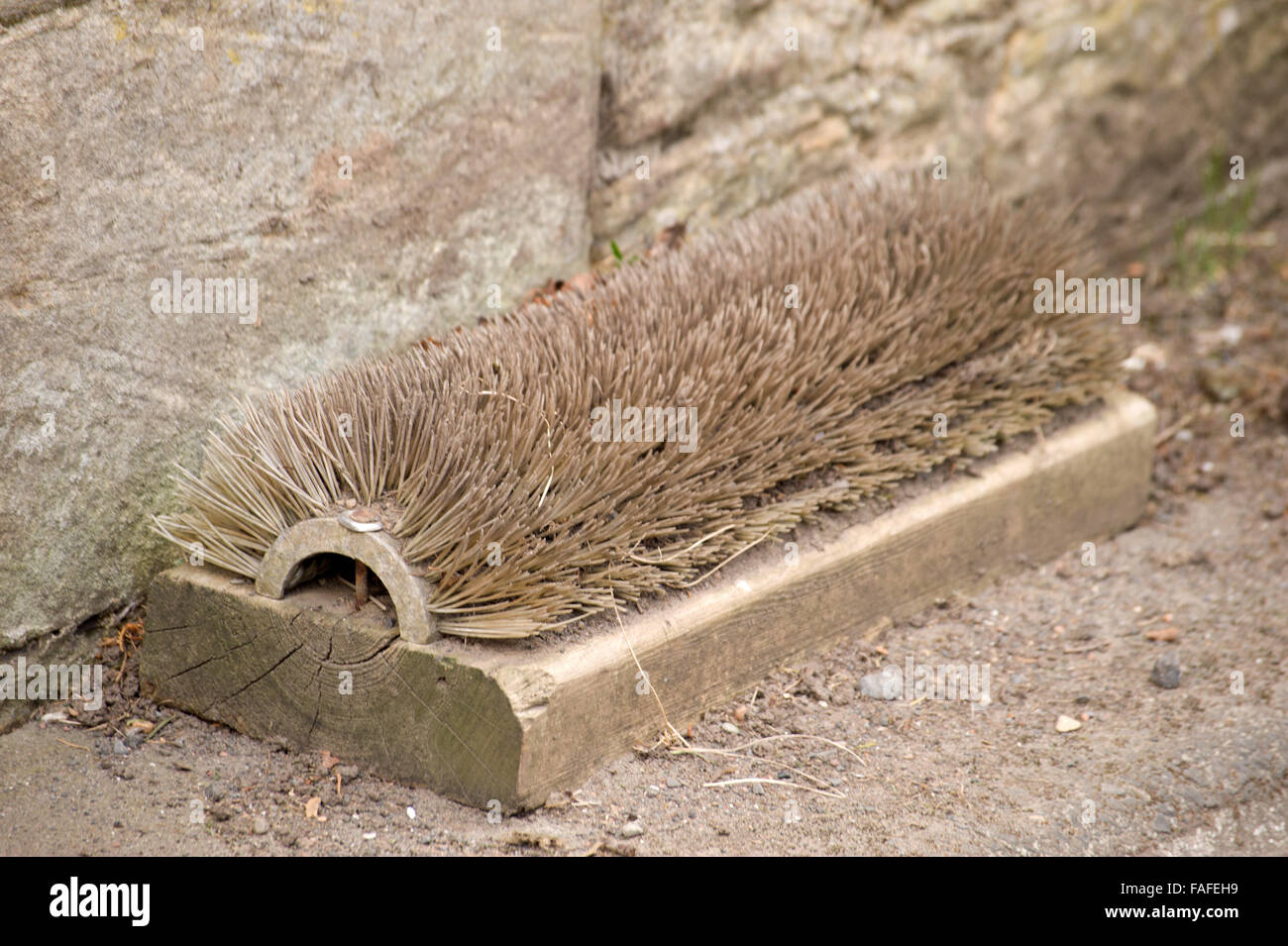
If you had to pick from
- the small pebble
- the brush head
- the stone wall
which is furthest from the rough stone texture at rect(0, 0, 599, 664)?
the small pebble

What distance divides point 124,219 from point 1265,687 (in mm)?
2655

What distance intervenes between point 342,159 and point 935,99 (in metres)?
2.28

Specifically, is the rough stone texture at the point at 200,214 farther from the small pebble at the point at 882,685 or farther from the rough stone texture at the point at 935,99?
the small pebble at the point at 882,685

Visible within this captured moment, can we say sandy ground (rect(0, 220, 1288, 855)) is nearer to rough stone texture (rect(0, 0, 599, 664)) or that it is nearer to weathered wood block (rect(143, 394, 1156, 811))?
weathered wood block (rect(143, 394, 1156, 811))

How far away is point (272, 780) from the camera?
7.84 ft

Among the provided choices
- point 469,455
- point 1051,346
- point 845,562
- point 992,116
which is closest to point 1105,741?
point 845,562

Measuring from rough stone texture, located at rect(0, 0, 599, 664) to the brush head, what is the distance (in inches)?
7.9

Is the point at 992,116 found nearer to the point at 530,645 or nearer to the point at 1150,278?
the point at 1150,278

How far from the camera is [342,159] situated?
2850 mm

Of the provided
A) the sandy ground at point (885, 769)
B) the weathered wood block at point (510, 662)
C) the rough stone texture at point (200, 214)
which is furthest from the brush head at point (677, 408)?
the sandy ground at point (885, 769)

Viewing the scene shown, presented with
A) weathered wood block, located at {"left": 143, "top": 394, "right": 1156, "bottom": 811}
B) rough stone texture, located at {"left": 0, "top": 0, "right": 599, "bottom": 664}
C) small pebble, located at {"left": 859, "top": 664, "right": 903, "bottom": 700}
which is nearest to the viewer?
weathered wood block, located at {"left": 143, "top": 394, "right": 1156, "bottom": 811}

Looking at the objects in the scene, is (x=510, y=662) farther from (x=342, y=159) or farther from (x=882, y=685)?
(x=342, y=159)

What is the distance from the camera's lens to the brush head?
2332mm

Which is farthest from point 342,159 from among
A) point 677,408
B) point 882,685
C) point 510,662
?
point 882,685
